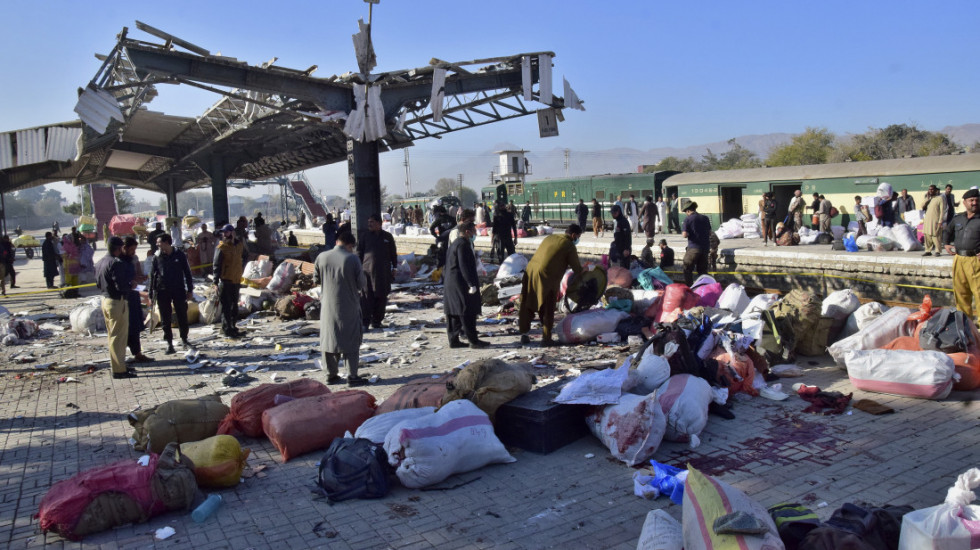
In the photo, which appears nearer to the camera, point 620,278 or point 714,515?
point 714,515

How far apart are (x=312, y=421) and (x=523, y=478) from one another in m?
1.60

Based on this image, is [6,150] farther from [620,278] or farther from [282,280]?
[620,278]

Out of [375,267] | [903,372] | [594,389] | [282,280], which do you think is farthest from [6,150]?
[903,372]

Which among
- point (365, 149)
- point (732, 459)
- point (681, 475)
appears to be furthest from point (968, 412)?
point (365, 149)

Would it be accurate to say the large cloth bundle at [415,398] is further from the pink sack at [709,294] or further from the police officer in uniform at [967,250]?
the police officer in uniform at [967,250]

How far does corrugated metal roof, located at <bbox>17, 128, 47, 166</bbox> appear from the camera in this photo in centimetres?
1093

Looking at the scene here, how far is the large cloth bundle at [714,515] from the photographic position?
2.73m

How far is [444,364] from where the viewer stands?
24.1 ft

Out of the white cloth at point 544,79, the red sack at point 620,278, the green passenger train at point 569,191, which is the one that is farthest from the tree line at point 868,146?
the red sack at point 620,278

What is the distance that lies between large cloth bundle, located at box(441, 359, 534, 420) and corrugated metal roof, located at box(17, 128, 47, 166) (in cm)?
996

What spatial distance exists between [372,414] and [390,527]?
5.05 ft

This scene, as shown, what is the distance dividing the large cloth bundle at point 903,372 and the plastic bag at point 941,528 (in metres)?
2.95

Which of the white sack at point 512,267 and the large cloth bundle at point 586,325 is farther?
the white sack at point 512,267

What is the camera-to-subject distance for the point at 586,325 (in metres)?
7.89
